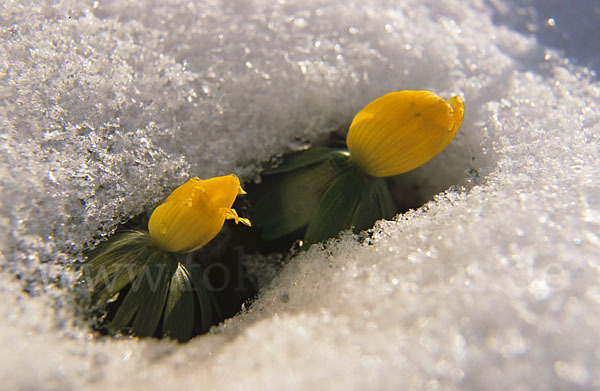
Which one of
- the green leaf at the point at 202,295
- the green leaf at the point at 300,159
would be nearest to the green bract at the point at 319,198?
the green leaf at the point at 300,159

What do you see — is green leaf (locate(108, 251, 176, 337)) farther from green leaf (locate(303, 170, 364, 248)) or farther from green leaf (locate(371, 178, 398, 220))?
green leaf (locate(371, 178, 398, 220))

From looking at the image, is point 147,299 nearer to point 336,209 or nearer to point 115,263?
point 115,263

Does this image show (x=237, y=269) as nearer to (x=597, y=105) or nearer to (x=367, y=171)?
(x=367, y=171)

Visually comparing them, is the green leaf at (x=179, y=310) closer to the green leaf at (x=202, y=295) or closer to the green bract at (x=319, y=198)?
the green leaf at (x=202, y=295)

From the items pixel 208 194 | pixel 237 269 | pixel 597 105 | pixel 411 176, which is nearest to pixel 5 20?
pixel 208 194

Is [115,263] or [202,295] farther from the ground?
[115,263]

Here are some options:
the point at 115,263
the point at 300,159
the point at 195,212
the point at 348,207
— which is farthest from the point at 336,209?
the point at 115,263

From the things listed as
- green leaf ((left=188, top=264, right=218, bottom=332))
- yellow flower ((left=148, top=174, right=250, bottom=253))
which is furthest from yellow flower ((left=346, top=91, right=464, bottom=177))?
green leaf ((left=188, top=264, right=218, bottom=332))
